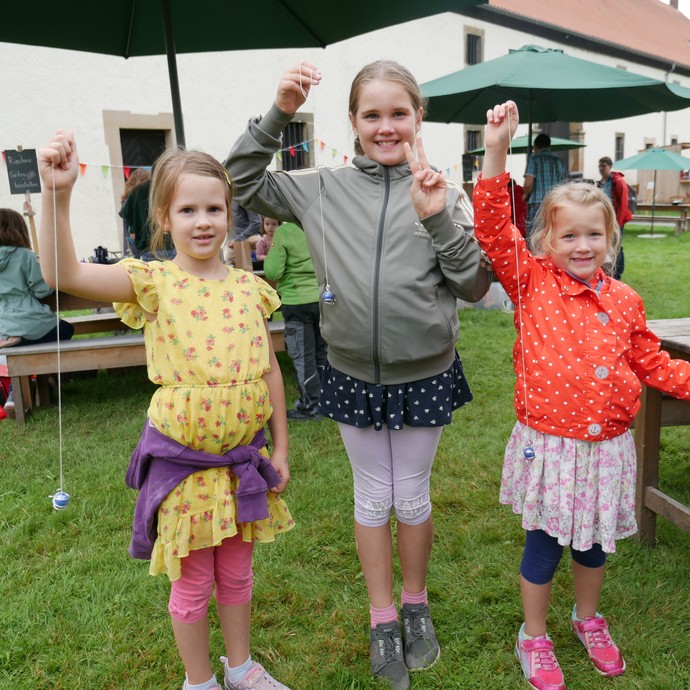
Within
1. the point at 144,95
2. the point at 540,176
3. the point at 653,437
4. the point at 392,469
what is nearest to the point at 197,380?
the point at 392,469

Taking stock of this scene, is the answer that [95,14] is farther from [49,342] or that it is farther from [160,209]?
[160,209]

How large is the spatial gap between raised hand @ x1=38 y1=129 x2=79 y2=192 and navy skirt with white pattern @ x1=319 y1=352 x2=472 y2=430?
962 mm

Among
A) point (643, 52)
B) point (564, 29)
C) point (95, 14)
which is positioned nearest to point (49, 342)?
point (95, 14)

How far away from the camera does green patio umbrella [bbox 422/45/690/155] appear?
5.96 m

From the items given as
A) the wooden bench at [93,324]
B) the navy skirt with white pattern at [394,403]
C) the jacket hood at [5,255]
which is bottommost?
the wooden bench at [93,324]

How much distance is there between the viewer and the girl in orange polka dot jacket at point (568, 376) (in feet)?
6.03

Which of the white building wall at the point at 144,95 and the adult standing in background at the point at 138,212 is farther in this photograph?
the white building wall at the point at 144,95

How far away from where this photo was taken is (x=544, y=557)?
1.99 m

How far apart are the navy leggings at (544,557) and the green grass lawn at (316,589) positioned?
340 mm

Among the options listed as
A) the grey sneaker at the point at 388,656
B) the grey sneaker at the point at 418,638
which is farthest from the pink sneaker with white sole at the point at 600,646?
the grey sneaker at the point at 388,656

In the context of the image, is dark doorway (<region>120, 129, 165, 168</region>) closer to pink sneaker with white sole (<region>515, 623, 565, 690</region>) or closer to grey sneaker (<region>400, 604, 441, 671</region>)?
grey sneaker (<region>400, 604, 441, 671</region>)

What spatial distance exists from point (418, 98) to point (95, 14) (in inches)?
119

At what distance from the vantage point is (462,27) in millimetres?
18391

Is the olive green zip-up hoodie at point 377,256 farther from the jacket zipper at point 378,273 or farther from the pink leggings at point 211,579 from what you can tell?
the pink leggings at point 211,579
